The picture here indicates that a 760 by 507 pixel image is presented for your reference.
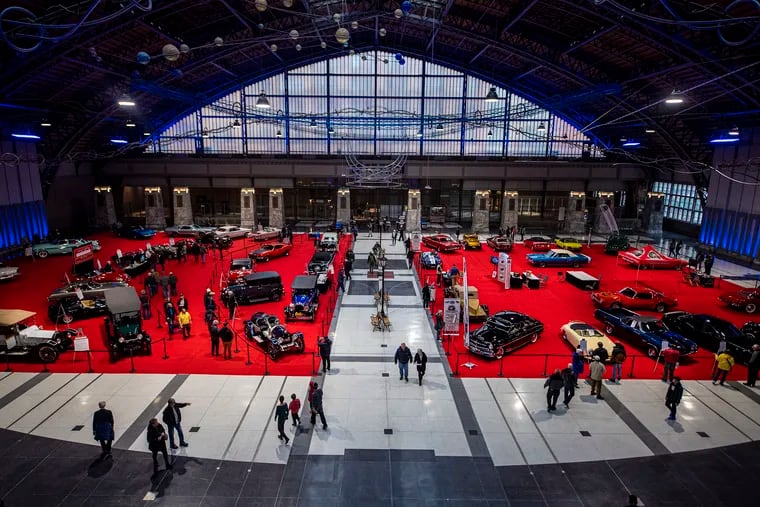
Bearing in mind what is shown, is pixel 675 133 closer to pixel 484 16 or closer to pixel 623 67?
pixel 623 67

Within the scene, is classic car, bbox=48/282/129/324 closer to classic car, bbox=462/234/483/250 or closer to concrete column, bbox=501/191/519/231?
classic car, bbox=462/234/483/250

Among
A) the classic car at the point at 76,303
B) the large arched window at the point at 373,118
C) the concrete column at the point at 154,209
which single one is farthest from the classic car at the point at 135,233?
the classic car at the point at 76,303

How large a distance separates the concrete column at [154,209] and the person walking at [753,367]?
45228mm

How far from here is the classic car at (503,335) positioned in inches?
637

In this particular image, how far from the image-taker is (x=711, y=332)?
684 inches

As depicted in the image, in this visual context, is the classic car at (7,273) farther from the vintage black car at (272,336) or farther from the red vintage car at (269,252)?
the vintage black car at (272,336)

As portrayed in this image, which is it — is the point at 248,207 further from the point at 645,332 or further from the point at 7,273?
the point at 645,332

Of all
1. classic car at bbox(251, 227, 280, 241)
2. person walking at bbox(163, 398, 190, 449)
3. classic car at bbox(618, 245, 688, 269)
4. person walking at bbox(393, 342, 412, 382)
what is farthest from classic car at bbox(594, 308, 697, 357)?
classic car at bbox(251, 227, 280, 241)

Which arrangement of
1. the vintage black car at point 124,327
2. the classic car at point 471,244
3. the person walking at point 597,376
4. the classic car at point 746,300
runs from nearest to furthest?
the person walking at point 597,376
the vintage black car at point 124,327
the classic car at point 746,300
the classic car at point 471,244

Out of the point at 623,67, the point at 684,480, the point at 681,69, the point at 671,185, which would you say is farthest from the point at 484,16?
the point at 684,480

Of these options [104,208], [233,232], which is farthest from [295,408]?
[104,208]

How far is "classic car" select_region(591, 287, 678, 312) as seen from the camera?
21.6 m

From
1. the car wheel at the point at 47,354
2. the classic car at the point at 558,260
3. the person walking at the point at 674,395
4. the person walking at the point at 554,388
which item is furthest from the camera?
the classic car at the point at 558,260

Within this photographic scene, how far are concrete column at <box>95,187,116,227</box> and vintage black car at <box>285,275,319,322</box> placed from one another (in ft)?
106
